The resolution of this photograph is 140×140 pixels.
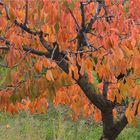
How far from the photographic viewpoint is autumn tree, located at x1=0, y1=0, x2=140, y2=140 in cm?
318

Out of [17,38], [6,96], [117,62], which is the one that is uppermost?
[17,38]

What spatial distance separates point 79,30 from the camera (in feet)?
12.0

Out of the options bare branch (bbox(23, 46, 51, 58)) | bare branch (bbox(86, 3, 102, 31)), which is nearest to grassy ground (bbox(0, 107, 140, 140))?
bare branch (bbox(23, 46, 51, 58))

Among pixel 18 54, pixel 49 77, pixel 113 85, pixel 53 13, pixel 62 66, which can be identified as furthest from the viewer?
pixel 113 85

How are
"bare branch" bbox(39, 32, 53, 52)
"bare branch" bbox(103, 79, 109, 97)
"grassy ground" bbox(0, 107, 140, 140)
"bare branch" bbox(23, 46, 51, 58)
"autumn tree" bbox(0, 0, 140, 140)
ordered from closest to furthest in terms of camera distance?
1. "autumn tree" bbox(0, 0, 140, 140)
2. "bare branch" bbox(39, 32, 53, 52)
3. "bare branch" bbox(23, 46, 51, 58)
4. "bare branch" bbox(103, 79, 109, 97)
5. "grassy ground" bbox(0, 107, 140, 140)

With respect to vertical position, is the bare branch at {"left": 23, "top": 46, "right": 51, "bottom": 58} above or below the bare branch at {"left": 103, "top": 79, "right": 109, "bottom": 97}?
above

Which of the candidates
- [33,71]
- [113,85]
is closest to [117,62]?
[33,71]

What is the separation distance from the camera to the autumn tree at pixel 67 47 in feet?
10.4

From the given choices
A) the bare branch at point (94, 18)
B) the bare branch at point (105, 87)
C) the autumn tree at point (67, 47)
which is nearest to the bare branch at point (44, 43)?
the autumn tree at point (67, 47)

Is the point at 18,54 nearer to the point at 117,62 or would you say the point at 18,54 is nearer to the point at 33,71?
the point at 33,71

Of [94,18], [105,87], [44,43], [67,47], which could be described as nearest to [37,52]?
[44,43]

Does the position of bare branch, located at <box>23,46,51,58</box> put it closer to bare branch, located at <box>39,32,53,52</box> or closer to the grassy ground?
bare branch, located at <box>39,32,53,52</box>

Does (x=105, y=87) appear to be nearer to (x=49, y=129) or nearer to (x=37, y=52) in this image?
(x=37, y=52)

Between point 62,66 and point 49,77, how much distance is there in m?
0.52
